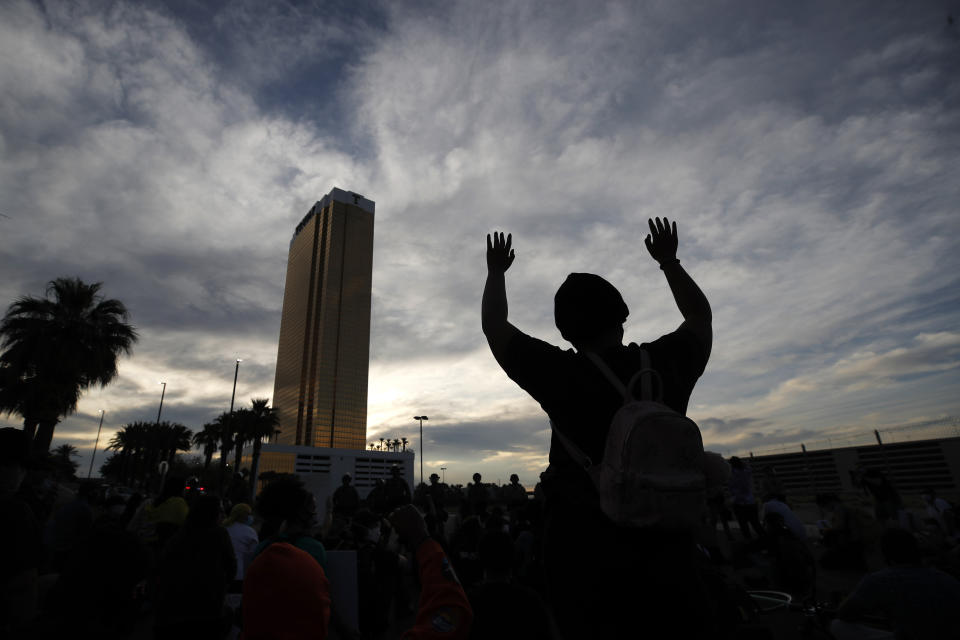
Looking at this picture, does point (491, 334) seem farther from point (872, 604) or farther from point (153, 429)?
point (153, 429)

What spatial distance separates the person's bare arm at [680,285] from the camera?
1.78 meters

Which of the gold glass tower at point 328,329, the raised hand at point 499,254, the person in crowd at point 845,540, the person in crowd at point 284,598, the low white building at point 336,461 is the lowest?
the person in crowd at point 845,540

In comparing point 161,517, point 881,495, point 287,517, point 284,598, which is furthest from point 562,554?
point 881,495

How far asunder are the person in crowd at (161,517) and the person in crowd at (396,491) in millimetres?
3422

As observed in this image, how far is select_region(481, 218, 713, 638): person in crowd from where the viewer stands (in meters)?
1.20

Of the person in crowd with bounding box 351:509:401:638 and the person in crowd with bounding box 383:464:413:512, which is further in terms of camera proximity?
the person in crowd with bounding box 383:464:413:512

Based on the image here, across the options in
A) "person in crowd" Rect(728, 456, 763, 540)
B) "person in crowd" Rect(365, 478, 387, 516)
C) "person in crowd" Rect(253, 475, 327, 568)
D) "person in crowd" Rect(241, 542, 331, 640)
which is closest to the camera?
"person in crowd" Rect(241, 542, 331, 640)

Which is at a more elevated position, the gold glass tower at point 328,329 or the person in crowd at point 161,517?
the gold glass tower at point 328,329

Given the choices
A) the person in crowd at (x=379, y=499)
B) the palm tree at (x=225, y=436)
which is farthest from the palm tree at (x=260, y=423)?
the person in crowd at (x=379, y=499)

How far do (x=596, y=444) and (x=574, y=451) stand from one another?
0.07m

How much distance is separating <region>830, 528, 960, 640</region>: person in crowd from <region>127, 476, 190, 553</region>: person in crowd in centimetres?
768

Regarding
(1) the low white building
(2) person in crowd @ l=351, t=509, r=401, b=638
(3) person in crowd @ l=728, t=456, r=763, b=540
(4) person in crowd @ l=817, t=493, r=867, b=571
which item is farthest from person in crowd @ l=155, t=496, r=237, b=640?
(1) the low white building

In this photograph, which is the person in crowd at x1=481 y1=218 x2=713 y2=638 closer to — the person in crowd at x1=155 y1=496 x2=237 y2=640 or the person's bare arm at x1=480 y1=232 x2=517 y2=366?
the person's bare arm at x1=480 y1=232 x2=517 y2=366

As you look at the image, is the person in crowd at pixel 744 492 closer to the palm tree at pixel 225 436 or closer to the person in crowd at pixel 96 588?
the person in crowd at pixel 96 588
